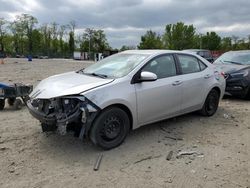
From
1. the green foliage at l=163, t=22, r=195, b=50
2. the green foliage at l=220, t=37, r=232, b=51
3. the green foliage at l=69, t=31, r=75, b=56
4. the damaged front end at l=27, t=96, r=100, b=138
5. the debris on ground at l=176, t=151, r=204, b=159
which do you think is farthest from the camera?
the green foliage at l=69, t=31, r=75, b=56

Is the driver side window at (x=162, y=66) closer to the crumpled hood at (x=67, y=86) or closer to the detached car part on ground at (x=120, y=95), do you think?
the detached car part on ground at (x=120, y=95)

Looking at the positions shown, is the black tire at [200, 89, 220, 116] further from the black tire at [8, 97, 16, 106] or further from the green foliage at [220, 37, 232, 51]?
the green foliage at [220, 37, 232, 51]

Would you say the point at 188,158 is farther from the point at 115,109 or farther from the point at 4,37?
the point at 4,37

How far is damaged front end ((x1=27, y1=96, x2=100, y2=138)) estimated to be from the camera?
173 inches

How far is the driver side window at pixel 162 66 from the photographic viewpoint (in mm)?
5473

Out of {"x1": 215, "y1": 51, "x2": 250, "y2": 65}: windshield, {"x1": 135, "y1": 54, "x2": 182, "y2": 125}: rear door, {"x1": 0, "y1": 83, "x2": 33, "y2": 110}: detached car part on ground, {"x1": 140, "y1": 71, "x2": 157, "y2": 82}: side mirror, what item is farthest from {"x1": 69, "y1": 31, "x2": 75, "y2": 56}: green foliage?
{"x1": 140, "y1": 71, "x2": 157, "y2": 82}: side mirror

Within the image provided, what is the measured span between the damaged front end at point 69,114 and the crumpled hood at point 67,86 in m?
0.10

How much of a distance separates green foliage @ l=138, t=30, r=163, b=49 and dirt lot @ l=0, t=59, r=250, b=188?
2515 inches

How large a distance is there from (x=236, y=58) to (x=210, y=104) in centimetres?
417

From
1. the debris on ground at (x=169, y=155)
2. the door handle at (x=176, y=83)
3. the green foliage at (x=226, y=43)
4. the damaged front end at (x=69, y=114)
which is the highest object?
the green foliage at (x=226, y=43)

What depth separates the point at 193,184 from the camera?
12.3ft

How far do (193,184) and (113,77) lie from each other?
2.19 meters

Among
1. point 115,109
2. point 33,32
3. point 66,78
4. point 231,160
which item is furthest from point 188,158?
point 33,32

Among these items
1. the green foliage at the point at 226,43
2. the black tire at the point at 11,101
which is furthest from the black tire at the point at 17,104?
the green foliage at the point at 226,43
